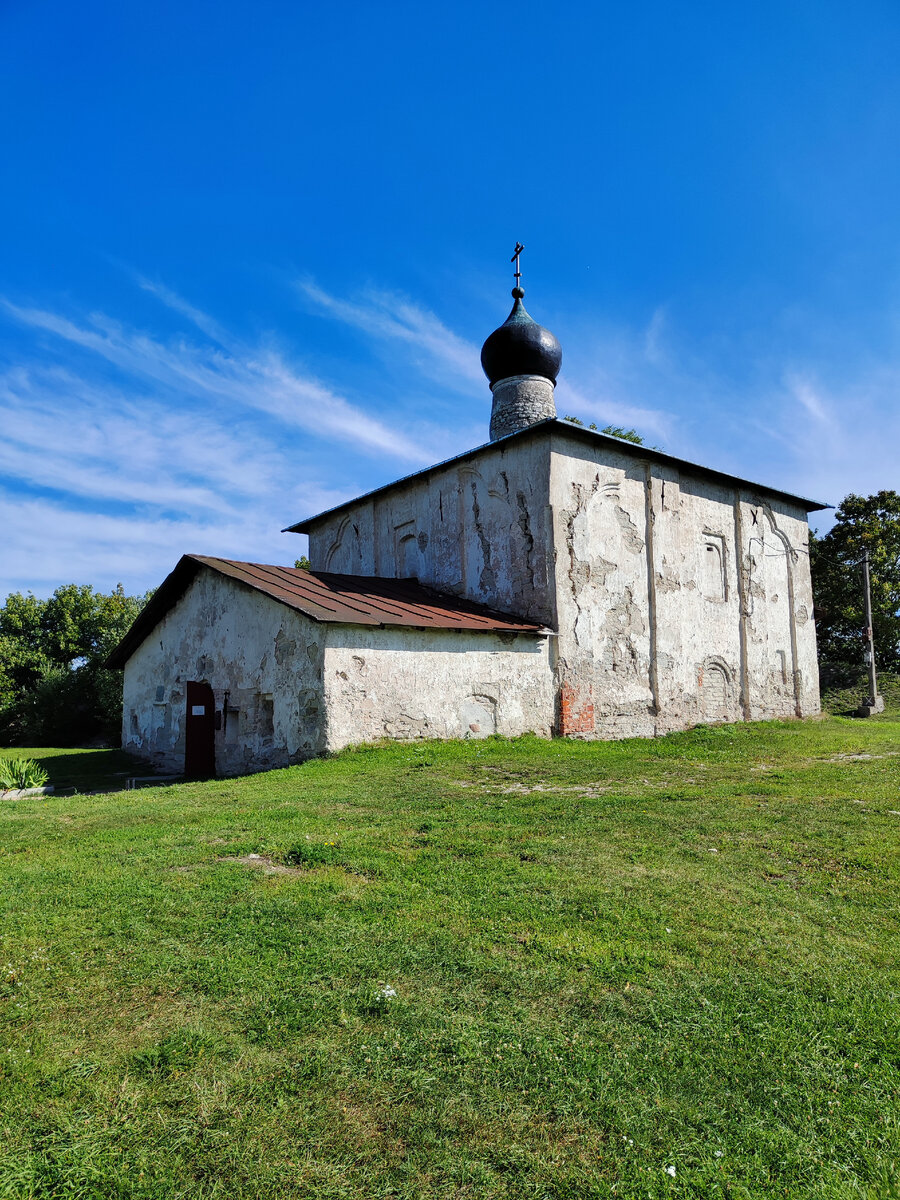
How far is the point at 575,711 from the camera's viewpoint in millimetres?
13883

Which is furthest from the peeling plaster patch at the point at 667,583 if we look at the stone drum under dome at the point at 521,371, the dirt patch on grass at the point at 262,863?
the dirt patch on grass at the point at 262,863

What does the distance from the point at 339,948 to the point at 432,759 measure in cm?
686

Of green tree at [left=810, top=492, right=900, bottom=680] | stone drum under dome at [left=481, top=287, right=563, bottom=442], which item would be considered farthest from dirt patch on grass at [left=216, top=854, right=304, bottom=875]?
green tree at [left=810, top=492, right=900, bottom=680]

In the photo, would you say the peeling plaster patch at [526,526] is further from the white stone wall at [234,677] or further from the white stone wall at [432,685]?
the white stone wall at [234,677]

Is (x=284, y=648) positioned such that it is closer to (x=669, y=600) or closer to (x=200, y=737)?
(x=200, y=737)

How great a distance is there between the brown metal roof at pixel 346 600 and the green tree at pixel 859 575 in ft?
64.8

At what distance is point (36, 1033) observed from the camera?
290cm

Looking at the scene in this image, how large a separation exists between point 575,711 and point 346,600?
16.2 feet

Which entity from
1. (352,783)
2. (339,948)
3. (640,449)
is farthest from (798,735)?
(339,948)

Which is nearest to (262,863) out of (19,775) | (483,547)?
(19,775)

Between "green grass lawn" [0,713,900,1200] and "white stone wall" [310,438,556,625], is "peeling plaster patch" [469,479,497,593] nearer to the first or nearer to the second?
"white stone wall" [310,438,556,625]

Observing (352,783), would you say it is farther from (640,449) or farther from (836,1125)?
(640,449)

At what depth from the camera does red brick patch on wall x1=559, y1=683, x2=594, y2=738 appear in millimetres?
13672

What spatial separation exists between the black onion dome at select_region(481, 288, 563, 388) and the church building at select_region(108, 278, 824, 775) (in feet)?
0.15
